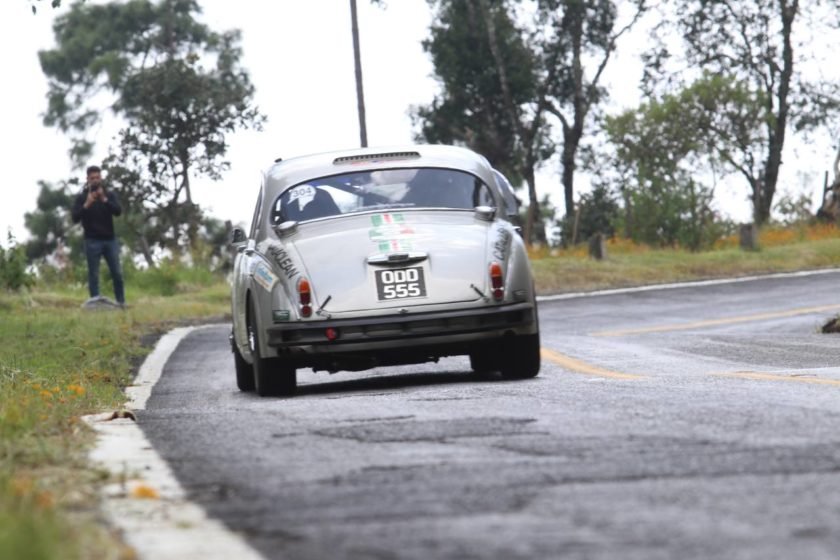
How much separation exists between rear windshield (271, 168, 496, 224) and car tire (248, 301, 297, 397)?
89cm

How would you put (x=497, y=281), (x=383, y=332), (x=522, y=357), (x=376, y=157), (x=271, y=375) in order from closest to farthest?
(x=383, y=332)
(x=497, y=281)
(x=271, y=375)
(x=522, y=357)
(x=376, y=157)

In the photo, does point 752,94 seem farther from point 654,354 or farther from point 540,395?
point 540,395

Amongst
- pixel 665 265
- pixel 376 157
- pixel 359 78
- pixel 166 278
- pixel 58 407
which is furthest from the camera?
pixel 359 78

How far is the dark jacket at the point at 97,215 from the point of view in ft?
75.4

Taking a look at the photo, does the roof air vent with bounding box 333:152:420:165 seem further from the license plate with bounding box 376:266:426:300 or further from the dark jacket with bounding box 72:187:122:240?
the dark jacket with bounding box 72:187:122:240

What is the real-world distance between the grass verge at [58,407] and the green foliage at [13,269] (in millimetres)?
1192

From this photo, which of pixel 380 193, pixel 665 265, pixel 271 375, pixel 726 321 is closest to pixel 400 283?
pixel 271 375

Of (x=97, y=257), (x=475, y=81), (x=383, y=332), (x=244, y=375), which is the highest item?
(x=475, y=81)

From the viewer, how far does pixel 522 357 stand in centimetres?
1092

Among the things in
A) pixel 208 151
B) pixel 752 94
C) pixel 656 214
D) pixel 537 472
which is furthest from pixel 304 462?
pixel 752 94

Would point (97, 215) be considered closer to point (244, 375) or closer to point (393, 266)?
point (244, 375)

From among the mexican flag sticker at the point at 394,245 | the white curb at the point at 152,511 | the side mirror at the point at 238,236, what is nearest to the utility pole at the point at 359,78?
the side mirror at the point at 238,236

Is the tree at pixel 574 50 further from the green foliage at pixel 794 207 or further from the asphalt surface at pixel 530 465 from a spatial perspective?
the asphalt surface at pixel 530 465

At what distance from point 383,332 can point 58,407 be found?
8.21 feet
